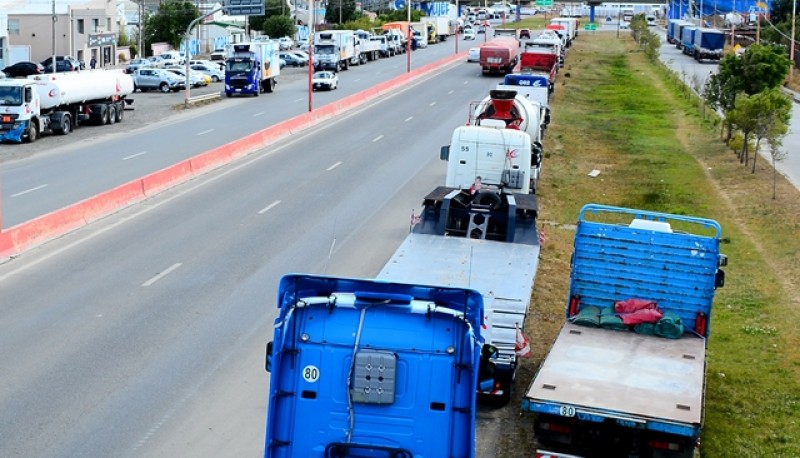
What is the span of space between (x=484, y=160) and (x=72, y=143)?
2270cm

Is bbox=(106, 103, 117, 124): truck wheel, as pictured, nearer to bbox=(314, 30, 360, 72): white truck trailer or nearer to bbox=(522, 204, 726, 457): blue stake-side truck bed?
bbox=(314, 30, 360, 72): white truck trailer

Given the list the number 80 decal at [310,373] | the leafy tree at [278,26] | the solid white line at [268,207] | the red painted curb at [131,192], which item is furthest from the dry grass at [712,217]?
the leafy tree at [278,26]

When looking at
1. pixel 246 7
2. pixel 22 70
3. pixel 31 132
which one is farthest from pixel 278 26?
pixel 31 132

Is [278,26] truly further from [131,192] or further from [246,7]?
[131,192]

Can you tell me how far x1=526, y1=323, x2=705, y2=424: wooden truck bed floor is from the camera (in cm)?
1241

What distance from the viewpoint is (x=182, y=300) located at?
20.0 meters

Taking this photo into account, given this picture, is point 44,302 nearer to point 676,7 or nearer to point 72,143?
point 72,143

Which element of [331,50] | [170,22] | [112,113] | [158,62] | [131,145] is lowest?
[131,145]

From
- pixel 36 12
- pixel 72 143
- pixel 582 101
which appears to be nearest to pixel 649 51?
pixel 582 101

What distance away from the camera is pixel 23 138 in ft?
144

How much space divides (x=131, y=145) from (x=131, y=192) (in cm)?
1364

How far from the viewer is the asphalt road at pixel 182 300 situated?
1405 centimetres

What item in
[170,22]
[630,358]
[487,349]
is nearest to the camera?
[487,349]

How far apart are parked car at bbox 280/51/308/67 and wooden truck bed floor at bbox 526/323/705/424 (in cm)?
7472
